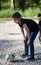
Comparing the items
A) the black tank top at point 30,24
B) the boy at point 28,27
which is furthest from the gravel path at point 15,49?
the black tank top at point 30,24

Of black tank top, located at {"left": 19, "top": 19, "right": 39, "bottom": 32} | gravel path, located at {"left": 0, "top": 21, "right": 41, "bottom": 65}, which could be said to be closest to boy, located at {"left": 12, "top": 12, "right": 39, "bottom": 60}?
black tank top, located at {"left": 19, "top": 19, "right": 39, "bottom": 32}

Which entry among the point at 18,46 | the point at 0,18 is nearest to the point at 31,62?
the point at 18,46

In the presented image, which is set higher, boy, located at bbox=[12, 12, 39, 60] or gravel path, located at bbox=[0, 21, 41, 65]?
boy, located at bbox=[12, 12, 39, 60]

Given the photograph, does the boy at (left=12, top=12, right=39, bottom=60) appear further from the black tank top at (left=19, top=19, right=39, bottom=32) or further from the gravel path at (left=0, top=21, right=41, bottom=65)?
the gravel path at (left=0, top=21, right=41, bottom=65)

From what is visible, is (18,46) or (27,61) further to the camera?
(18,46)

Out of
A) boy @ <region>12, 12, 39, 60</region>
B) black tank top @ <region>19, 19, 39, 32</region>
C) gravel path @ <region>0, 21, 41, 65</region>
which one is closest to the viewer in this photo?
boy @ <region>12, 12, 39, 60</region>

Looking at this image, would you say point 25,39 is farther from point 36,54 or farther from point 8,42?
point 8,42

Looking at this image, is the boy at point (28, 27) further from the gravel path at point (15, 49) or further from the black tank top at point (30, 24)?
the gravel path at point (15, 49)

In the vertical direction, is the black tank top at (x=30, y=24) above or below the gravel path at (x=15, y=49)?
above

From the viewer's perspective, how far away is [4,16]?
73.9ft

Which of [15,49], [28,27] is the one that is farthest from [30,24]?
[15,49]

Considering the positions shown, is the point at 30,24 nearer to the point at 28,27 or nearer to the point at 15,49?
the point at 28,27

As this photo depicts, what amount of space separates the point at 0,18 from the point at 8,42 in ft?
37.5

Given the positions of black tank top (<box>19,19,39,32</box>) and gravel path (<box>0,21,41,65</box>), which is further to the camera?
gravel path (<box>0,21,41,65</box>)
